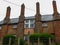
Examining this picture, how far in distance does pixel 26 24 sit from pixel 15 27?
2.47m

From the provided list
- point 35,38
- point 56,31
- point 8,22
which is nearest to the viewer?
point 35,38

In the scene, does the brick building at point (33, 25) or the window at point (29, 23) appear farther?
the window at point (29, 23)

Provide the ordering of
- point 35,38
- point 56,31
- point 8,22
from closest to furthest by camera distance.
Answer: point 35,38
point 56,31
point 8,22

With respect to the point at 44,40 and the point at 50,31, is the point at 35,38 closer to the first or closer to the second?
the point at 44,40

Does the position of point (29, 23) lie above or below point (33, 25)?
above

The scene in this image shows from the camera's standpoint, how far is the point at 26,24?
95.7ft

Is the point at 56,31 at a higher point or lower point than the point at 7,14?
lower

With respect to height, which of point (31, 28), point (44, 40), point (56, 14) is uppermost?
point (56, 14)

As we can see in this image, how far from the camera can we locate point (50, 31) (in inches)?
1053

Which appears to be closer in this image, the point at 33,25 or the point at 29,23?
the point at 33,25

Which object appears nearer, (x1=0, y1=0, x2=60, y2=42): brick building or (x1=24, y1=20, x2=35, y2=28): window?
(x1=0, y1=0, x2=60, y2=42): brick building

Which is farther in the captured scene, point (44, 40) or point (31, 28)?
point (31, 28)

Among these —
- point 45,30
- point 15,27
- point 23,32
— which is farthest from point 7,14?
point 45,30

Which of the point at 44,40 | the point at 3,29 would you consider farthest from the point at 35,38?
the point at 3,29
